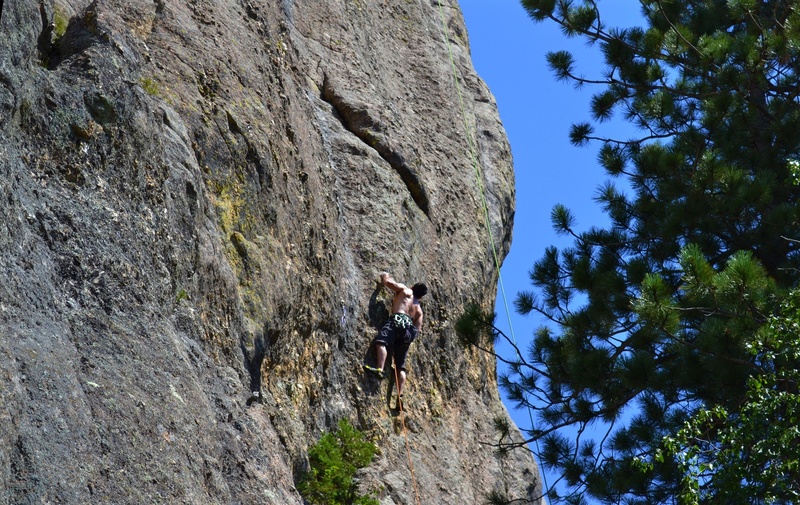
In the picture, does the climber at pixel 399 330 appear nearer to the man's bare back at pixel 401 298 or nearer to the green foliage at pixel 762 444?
the man's bare back at pixel 401 298

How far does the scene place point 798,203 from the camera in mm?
9773

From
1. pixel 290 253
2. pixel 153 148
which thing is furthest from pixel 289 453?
pixel 153 148

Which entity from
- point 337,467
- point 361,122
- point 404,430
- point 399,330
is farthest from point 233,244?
point 361,122

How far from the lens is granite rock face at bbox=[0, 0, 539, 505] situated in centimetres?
551

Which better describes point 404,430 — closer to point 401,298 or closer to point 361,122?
point 401,298

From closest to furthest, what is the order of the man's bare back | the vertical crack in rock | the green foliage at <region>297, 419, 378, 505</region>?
the green foliage at <region>297, 419, 378, 505</region> → the man's bare back → the vertical crack in rock

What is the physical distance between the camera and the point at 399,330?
10797mm

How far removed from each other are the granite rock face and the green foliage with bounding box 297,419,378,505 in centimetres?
18

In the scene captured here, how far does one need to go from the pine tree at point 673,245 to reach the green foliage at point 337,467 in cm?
182

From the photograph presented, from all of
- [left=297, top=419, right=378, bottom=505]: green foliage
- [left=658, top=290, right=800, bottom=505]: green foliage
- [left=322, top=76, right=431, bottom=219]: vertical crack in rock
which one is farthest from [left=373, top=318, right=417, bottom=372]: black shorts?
[left=658, top=290, right=800, bottom=505]: green foliage

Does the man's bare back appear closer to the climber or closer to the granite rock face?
the climber

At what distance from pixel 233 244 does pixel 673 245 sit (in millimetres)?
4720

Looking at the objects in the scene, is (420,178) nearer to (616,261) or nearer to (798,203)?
(616,261)

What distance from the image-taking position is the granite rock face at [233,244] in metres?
5.51
